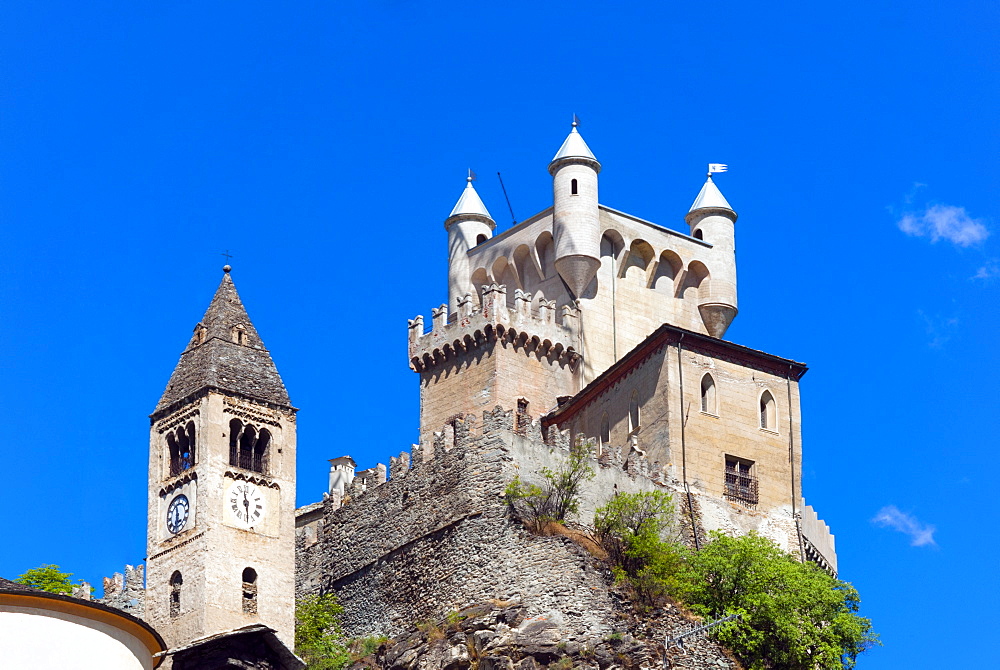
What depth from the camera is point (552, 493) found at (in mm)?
71562

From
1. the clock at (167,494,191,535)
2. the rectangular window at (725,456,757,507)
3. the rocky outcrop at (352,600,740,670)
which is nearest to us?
the rocky outcrop at (352,600,740,670)

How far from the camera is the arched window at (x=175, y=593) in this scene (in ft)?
226

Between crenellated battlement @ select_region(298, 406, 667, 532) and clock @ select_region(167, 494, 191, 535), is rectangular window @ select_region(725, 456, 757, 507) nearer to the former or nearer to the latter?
crenellated battlement @ select_region(298, 406, 667, 532)

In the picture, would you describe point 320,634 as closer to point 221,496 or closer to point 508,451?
point 221,496

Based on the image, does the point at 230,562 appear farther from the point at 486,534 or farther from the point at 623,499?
the point at 623,499

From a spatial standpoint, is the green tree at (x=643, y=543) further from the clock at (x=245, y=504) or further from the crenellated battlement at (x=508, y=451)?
the clock at (x=245, y=504)

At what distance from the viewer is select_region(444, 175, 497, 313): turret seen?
305 feet

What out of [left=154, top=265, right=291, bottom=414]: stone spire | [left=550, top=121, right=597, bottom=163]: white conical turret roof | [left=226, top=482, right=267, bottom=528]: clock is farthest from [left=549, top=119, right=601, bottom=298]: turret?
[left=226, top=482, right=267, bottom=528]: clock

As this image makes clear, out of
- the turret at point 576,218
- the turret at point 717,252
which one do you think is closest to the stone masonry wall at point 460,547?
the turret at point 576,218

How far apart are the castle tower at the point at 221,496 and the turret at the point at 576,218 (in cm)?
1613

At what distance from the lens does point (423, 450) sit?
7681 centimetres

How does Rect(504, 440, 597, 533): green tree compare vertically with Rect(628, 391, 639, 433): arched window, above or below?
below

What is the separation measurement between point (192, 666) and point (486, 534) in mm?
10842

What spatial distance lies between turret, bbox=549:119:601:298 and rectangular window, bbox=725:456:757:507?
46.2 feet
